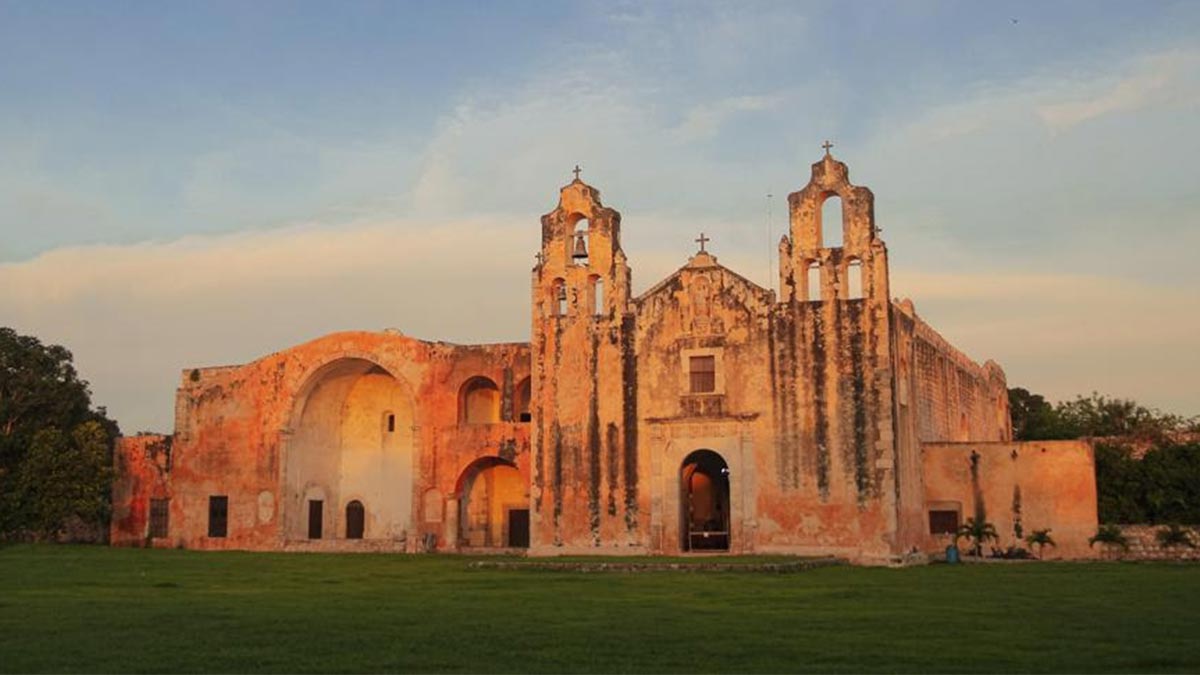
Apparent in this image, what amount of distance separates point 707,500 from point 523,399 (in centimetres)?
638

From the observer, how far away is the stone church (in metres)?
29.2

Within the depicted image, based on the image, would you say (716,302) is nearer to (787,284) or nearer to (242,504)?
Result: (787,284)

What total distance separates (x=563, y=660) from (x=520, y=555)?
2205 cm

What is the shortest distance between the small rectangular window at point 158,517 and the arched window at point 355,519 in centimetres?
574

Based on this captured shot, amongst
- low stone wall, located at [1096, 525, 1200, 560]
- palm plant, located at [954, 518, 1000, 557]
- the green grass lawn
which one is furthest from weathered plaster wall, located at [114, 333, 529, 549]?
low stone wall, located at [1096, 525, 1200, 560]

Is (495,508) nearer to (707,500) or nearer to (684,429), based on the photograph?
(707,500)

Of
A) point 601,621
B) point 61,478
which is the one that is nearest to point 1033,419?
point 61,478

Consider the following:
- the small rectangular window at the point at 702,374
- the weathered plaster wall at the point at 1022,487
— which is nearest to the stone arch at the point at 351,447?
the small rectangular window at the point at 702,374

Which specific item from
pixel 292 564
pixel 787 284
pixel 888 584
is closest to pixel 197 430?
pixel 292 564

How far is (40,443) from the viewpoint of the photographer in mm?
37312

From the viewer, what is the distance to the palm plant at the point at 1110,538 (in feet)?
97.2

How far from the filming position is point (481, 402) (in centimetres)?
3878

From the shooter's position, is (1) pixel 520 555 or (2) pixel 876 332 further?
(1) pixel 520 555

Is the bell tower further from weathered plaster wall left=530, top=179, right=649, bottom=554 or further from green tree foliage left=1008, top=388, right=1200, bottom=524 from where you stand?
green tree foliage left=1008, top=388, right=1200, bottom=524
